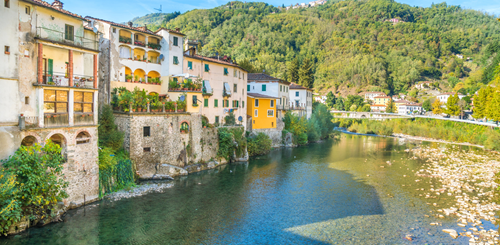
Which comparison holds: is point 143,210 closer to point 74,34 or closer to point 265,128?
point 74,34

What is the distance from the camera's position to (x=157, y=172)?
86.4 ft

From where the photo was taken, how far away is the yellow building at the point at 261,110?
43.5m

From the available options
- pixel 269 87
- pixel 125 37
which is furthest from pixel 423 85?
pixel 125 37

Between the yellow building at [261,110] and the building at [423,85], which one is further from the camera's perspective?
the building at [423,85]

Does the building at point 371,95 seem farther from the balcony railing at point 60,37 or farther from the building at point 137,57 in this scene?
the balcony railing at point 60,37

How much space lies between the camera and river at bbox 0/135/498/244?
15922 millimetres

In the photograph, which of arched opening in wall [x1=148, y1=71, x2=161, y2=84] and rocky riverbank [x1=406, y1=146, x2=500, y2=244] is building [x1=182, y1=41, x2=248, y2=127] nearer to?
arched opening in wall [x1=148, y1=71, x2=161, y2=84]

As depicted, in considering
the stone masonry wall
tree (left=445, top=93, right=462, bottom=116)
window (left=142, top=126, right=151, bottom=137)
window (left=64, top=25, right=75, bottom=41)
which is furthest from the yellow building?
tree (left=445, top=93, right=462, bottom=116)

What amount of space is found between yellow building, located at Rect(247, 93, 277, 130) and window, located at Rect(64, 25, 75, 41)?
26.6 meters

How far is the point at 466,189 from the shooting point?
25.6m

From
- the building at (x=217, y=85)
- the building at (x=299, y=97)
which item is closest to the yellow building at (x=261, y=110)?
the building at (x=217, y=85)

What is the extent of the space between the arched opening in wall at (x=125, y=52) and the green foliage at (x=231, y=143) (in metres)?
12.3

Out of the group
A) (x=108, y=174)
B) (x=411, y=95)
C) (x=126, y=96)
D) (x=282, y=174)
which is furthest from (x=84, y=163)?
(x=411, y=95)

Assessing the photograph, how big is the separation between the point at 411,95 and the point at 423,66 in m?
29.9
